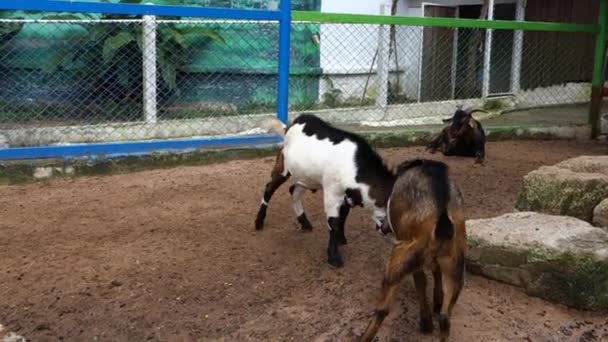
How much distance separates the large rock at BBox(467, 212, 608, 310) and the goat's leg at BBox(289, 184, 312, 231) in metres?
1.15

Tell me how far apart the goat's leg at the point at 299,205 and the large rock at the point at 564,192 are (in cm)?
149

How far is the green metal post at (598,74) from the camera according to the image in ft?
29.0

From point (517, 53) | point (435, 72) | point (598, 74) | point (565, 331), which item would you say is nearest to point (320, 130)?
point (565, 331)

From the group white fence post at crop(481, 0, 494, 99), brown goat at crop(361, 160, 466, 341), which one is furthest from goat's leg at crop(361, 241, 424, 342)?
white fence post at crop(481, 0, 494, 99)

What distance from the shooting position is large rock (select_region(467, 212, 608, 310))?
3801 millimetres

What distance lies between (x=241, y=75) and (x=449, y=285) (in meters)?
5.52

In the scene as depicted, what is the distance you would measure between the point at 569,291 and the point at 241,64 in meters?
5.32

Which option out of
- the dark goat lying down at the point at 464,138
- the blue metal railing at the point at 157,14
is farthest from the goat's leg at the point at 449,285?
the dark goat lying down at the point at 464,138

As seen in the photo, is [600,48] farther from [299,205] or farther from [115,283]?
[115,283]

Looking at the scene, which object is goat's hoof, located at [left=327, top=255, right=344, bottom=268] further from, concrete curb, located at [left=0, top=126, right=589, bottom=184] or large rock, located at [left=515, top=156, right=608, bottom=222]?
concrete curb, located at [left=0, top=126, right=589, bottom=184]

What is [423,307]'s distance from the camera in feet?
11.5

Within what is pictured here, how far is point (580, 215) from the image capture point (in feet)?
15.1

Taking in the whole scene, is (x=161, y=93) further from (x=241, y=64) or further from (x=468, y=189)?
(x=468, y=189)

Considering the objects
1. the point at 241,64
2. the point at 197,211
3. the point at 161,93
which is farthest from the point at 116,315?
the point at 241,64
